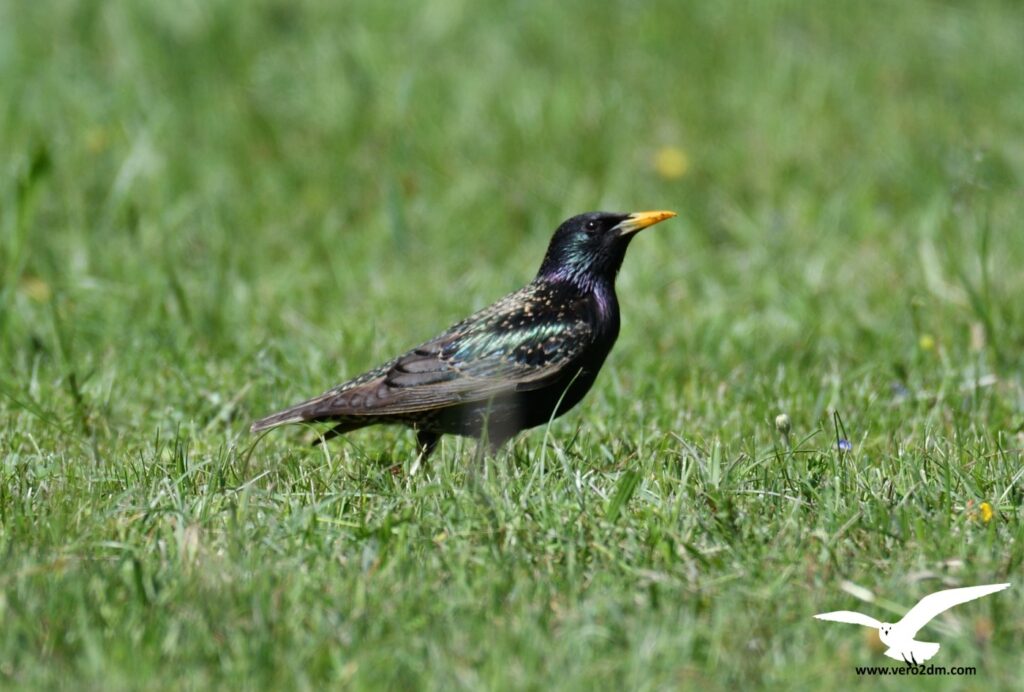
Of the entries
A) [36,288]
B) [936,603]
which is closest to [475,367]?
[936,603]

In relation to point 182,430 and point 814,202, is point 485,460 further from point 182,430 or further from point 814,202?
point 814,202

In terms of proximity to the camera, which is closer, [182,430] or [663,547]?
[663,547]

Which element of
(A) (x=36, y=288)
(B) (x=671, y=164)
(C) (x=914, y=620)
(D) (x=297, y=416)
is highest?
(A) (x=36, y=288)

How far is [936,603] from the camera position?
11.4ft

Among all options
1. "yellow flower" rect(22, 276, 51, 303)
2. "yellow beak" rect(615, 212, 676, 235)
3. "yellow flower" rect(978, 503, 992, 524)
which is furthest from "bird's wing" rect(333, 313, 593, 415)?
"yellow flower" rect(22, 276, 51, 303)

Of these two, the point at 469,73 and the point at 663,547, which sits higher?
the point at 469,73

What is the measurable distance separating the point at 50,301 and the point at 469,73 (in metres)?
3.46

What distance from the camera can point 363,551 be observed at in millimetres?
3771

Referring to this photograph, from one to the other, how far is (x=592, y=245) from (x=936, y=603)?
2015 mm

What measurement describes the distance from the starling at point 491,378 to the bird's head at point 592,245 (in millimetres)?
81

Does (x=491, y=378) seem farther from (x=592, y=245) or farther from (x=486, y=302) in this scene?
(x=486, y=302)

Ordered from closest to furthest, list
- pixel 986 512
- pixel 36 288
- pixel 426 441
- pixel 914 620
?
pixel 914 620 < pixel 986 512 < pixel 426 441 < pixel 36 288

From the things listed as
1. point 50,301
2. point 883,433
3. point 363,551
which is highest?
point 50,301

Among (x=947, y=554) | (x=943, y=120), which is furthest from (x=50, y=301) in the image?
(x=943, y=120)
